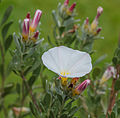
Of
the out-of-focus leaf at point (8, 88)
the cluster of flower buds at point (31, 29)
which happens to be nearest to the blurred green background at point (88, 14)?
the out-of-focus leaf at point (8, 88)

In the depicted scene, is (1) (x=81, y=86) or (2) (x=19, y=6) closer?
(1) (x=81, y=86)

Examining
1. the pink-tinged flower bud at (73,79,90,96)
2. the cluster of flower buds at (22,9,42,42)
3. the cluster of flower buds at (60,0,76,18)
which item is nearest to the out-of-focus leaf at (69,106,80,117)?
the pink-tinged flower bud at (73,79,90,96)

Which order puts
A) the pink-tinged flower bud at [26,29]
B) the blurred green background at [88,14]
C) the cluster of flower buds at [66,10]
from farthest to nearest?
the blurred green background at [88,14] < the cluster of flower buds at [66,10] < the pink-tinged flower bud at [26,29]

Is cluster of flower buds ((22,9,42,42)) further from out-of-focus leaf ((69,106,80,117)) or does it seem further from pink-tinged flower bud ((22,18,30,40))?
out-of-focus leaf ((69,106,80,117))

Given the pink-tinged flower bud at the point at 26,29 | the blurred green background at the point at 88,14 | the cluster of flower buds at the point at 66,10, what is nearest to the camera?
the pink-tinged flower bud at the point at 26,29

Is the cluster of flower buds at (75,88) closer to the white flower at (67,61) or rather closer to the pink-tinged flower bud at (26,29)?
the white flower at (67,61)

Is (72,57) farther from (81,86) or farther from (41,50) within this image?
(41,50)

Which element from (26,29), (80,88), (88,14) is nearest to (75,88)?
(80,88)

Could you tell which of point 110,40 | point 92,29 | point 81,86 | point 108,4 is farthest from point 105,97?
point 108,4
